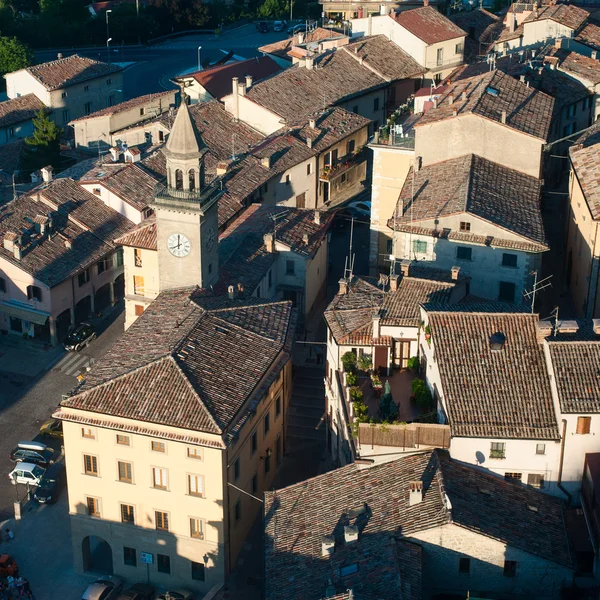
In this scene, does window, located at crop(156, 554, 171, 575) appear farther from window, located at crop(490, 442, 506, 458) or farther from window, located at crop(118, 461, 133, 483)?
window, located at crop(490, 442, 506, 458)

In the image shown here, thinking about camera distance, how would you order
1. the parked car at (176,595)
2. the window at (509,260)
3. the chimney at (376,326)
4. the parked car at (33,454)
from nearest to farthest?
the parked car at (176,595) → the chimney at (376,326) → the parked car at (33,454) → the window at (509,260)

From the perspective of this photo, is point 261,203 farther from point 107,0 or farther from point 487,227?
point 107,0

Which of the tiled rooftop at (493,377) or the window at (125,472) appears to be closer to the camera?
the tiled rooftop at (493,377)

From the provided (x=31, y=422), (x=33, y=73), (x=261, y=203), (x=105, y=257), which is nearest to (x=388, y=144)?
(x=261, y=203)

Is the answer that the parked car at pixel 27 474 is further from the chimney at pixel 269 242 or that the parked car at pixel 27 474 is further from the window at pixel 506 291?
the window at pixel 506 291

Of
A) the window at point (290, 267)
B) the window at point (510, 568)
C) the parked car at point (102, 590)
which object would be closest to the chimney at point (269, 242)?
the window at point (290, 267)
